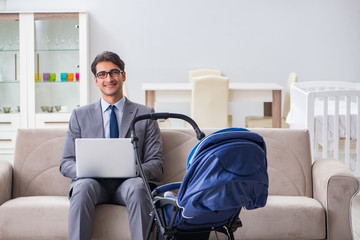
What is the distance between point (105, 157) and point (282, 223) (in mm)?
882

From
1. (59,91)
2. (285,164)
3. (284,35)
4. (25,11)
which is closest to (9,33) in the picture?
(25,11)

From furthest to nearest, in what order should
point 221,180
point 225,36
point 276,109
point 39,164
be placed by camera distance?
point 225,36
point 276,109
point 39,164
point 221,180

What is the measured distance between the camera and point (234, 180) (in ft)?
5.99

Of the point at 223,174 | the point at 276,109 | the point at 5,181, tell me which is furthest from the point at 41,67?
the point at 223,174

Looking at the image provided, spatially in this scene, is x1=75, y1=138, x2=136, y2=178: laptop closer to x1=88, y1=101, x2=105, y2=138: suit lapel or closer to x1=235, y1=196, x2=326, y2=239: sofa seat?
x1=88, y1=101, x2=105, y2=138: suit lapel

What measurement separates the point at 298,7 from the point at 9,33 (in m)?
3.26

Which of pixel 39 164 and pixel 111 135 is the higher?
pixel 111 135

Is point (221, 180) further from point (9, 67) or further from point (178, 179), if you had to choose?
point (9, 67)

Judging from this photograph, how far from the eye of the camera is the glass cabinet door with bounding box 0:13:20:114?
589 cm

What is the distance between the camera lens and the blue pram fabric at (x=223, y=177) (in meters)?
1.82

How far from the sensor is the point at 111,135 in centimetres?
270

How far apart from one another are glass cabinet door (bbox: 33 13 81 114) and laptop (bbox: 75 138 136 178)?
3.58m

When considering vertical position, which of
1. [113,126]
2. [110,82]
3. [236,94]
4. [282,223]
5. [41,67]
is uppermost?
[41,67]

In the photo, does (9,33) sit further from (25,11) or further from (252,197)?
(252,197)
